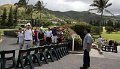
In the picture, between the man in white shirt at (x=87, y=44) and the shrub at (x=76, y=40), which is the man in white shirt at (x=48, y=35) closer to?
the shrub at (x=76, y=40)

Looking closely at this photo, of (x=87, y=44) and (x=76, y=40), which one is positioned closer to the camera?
(x=87, y=44)

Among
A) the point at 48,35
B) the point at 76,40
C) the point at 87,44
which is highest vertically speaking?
the point at 87,44

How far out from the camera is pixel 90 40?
49.1 ft

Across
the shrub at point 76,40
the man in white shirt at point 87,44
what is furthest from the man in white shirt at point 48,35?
the man in white shirt at point 87,44

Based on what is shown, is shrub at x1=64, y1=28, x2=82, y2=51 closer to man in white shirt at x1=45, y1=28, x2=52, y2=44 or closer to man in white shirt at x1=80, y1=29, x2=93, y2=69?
man in white shirt at x1=45, y1=28, x2=52, y2=44

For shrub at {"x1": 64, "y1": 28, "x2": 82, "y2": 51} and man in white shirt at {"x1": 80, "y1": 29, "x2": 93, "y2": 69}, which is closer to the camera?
man in white shirt at {"x1": 80, "y1": 29, "x2": 93, "y2": 69}

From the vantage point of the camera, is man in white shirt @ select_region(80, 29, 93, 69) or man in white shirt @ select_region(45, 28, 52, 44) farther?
man in white shirt @ select_region(45, 28, 52, 44)

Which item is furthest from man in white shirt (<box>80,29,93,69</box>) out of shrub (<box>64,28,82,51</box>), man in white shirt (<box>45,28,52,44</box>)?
shrub (<box>64,28,82,51</box>)

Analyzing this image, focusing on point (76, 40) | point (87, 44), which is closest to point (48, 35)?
point (76, 40)

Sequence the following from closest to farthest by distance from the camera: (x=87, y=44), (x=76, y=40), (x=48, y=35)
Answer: (x=87, y=44)
(x=48, y=35)
(x=76, y=40)

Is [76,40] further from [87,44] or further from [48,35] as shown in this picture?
[87,44]

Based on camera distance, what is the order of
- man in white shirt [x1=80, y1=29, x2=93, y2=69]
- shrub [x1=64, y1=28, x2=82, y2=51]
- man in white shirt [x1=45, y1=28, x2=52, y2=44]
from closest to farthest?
man in white shirt [x1=80, y1=29, x2=93, y2=69] < man in white shirt [x1=45, y1=28, x2=52, y2=44] < shrub [x1=64, y1=28, x2=82, y2=51]

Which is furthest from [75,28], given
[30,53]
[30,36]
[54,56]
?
[30,53]

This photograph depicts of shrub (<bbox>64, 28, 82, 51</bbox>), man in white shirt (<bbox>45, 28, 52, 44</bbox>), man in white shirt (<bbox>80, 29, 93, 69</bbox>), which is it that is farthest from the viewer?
shrub (<bbox>64, 28, 82, 51</bbox>)
